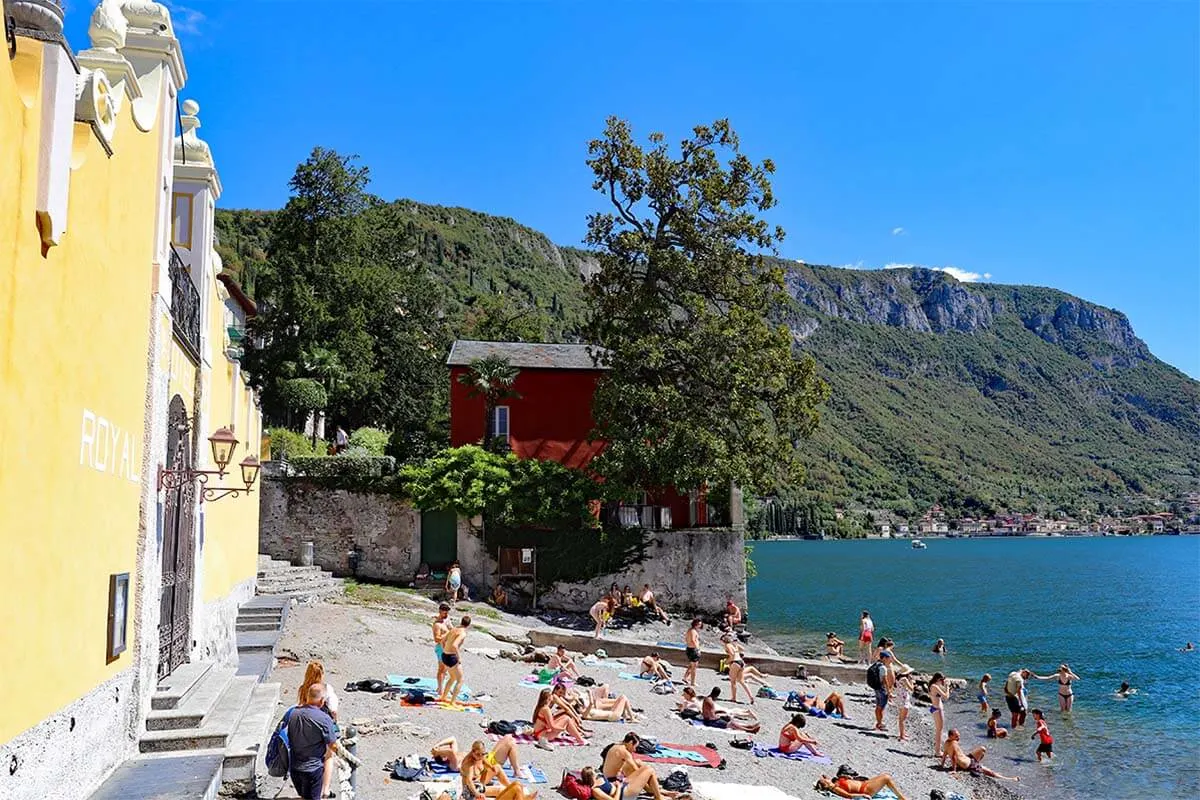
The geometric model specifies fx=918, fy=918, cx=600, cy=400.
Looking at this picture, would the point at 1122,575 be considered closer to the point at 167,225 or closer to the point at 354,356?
the point at 354,356

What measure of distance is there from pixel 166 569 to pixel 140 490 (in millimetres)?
2392

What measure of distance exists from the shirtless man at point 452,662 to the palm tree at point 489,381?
55.4ft

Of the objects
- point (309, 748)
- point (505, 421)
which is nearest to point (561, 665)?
point (309, 748)

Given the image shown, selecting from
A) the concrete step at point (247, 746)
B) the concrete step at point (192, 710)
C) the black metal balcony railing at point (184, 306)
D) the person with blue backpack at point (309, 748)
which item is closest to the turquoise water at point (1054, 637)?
the concrete step at point (247, 746)

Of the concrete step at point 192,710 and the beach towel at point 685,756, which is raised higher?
the concrete step at point 192,710

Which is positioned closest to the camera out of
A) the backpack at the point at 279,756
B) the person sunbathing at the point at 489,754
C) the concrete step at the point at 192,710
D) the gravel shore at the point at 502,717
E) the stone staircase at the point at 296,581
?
the backpack at the point at 279,756

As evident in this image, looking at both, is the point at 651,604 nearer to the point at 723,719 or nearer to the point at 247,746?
the point at 723,719

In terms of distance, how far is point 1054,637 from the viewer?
39.6 m

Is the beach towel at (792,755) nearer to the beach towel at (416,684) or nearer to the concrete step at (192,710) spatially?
the beach towel at (416,684)

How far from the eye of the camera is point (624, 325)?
1192 inches

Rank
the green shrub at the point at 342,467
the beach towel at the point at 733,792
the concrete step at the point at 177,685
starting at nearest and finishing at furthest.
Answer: the concrete step at the point at 177,685
the beach towel at the point at 733,792
the green shrub at the point at 342,467

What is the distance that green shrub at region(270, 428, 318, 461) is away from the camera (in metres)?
31.3

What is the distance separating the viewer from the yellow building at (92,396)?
525 cm

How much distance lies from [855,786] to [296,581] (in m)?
16.6
